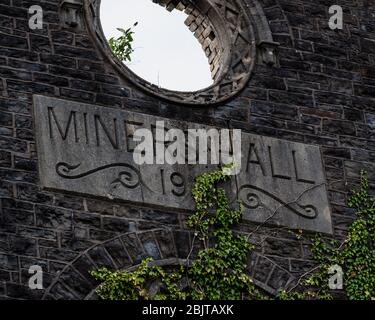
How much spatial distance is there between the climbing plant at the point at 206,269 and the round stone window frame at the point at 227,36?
1066mm

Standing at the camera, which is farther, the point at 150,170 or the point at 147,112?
the point at 147,112

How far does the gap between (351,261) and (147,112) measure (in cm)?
247

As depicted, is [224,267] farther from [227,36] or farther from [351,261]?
[227,36]

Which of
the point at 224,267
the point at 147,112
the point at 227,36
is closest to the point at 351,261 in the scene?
the point at 224,267

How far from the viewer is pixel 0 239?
13.5 m

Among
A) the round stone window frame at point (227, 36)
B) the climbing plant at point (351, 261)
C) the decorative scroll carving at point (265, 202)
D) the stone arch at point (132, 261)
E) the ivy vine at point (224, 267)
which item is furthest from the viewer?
the round stone window frame at point (227, 36)

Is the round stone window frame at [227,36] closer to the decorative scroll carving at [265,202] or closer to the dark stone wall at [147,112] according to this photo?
the dark stone wall at [147,112]

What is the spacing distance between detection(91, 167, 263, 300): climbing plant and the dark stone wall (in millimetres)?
141

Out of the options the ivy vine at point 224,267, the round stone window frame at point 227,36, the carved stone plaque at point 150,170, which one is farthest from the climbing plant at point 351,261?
the round stone window frame at point 227,36

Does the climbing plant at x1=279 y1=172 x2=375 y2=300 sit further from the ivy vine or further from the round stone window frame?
the round stone window frame

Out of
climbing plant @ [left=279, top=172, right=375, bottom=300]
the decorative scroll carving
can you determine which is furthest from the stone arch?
the decorative scroll carving

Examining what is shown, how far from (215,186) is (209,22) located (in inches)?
85.7

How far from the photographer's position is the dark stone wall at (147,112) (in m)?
13.7

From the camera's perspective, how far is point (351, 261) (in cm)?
Answer: 1488
